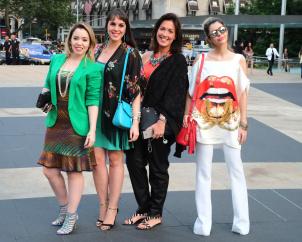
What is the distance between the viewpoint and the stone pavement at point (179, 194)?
4793 millimetres

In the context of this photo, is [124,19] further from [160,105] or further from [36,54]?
[36,54]

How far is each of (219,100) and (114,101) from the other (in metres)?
0.86

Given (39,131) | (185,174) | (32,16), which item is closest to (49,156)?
(185,174)

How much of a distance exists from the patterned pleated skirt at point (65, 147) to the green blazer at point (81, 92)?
0.13ft

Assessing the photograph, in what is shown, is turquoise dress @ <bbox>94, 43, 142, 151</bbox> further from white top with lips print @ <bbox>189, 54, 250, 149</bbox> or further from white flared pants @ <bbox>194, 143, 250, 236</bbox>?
white flared pants @ <bbox>194, 143, 250, 236</bbox>

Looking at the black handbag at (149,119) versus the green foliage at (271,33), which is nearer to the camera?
the black handbag at (149,119)

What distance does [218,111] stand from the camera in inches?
183

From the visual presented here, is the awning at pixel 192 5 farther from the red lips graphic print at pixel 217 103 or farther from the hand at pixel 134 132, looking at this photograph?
the hand at pixel 134 132

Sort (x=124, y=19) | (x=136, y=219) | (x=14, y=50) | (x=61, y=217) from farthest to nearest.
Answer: (x=14, y=50) < (x=136, y=219) < (x=61, y=217) < (x=124, y=19)

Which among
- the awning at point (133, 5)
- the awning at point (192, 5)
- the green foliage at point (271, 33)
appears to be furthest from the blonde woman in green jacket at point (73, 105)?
the awning at point (133, 5)

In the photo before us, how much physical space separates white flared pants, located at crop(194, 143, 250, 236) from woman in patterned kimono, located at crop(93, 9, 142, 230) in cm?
61

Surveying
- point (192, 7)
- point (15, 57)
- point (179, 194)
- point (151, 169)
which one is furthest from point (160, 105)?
point (192, 7)

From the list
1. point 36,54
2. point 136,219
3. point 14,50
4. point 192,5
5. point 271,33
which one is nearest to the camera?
point 136,219

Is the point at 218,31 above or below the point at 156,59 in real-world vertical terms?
above
